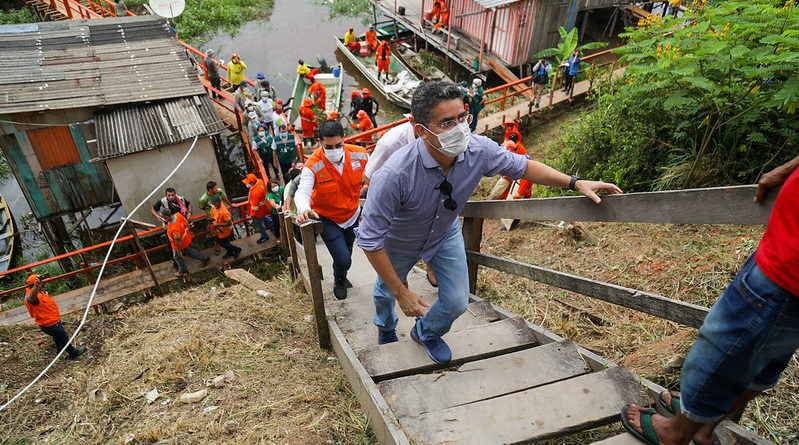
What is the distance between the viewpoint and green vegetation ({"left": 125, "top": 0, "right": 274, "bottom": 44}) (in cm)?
2460

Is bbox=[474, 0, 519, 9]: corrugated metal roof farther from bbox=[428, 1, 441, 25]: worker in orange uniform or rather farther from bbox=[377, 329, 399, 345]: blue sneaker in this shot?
bbox=[377, 329, 399, 345]: blue sneaker

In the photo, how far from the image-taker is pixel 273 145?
11.0 metres

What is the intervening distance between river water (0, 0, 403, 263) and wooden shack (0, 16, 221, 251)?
7.42 metres

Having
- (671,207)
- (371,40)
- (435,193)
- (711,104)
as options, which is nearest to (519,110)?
(711,104)

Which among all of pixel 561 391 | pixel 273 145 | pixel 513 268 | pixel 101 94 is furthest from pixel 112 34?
pixel 561 391

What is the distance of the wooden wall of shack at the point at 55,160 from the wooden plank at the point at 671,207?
1088 centimetres

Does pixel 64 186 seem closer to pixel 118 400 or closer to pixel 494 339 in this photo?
pixel 118 400

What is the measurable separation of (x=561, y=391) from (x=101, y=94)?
1183 cm

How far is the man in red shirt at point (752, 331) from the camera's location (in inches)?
65.8

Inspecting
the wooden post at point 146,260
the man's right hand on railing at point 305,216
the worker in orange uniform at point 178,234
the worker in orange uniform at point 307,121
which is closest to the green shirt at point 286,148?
the worker in orange uniform at point 307,121

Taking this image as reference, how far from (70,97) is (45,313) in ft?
20.1

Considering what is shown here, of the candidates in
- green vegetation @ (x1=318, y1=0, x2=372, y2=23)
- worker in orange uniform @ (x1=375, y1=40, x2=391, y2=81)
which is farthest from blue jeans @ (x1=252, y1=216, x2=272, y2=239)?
green vegetation @ (x1=318, y1=0, x2=372, y2=23)

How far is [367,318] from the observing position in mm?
4395

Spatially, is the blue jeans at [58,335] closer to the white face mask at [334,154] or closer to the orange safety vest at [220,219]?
the orange safety vest at [220,219]
